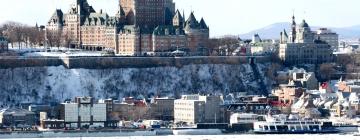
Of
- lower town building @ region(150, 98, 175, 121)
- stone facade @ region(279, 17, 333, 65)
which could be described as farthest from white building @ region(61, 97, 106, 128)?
stone facade @ region(279, 17, 333, 65)

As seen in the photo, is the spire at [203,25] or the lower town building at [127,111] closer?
the lower town building at [127,111]

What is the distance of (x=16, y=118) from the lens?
112 m

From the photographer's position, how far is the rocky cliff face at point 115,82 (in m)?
129

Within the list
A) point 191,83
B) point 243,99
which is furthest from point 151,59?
point 243,99

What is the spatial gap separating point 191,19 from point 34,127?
4460 centimetres

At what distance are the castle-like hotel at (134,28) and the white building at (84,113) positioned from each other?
104 ft

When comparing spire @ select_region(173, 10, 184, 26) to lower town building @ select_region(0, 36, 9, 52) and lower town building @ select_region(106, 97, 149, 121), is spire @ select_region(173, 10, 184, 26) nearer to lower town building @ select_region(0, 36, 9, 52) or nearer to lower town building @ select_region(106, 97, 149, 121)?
lower town building @ select_region(0, 36, 9, 52)

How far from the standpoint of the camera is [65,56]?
137 meters

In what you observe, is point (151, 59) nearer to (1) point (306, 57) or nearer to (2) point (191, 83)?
(2) point (191, 83)

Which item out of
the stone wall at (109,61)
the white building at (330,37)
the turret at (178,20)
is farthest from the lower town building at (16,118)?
the white building at (330,37)

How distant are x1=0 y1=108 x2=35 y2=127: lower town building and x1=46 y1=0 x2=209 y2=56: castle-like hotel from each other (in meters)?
32.7

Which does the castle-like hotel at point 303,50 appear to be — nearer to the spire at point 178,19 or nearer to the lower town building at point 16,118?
the spire at point 178,19

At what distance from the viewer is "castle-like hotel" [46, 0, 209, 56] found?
5792 inches

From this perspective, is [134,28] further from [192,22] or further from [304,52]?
[304,52]
